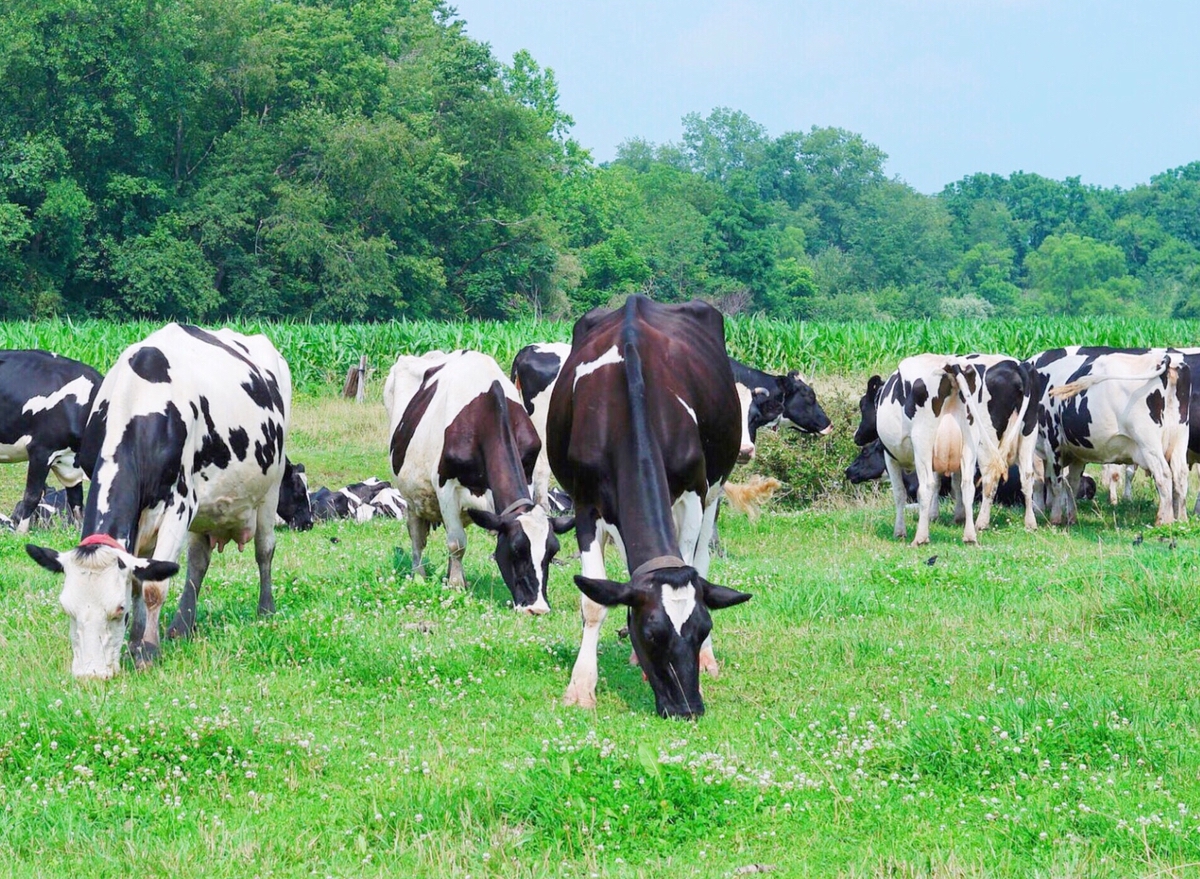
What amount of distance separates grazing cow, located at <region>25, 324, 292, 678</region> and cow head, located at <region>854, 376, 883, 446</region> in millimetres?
9395

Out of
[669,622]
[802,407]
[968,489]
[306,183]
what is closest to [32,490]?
[802,407]

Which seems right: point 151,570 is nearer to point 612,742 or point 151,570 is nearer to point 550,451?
point 550,451

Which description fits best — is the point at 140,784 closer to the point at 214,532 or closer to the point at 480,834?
the point at 480,834

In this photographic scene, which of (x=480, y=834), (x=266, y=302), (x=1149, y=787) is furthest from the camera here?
(x=266, y=302)

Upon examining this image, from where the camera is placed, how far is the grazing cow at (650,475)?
23.2 feet

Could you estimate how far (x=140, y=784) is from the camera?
589 centimetres

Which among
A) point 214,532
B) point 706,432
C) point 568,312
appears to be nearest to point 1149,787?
point 706,432

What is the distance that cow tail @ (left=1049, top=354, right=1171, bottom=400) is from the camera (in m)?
15.3

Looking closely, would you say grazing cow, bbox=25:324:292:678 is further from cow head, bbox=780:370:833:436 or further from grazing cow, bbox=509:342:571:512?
cow head, bbox=780:370:833:436

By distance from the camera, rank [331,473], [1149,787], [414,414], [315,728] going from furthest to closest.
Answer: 1. [331,473]
2. [414,414]
3. [315,728]
4. [1149,787]

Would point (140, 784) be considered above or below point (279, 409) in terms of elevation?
below

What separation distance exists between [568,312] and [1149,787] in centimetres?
6423

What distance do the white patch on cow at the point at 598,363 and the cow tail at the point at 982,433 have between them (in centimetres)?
756

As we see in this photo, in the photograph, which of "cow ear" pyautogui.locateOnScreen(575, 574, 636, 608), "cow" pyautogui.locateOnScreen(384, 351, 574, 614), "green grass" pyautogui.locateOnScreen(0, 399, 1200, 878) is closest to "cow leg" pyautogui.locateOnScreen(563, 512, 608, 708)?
"green grass" pyautogui.locateOnScreen(0, 399, 1200, 878)
